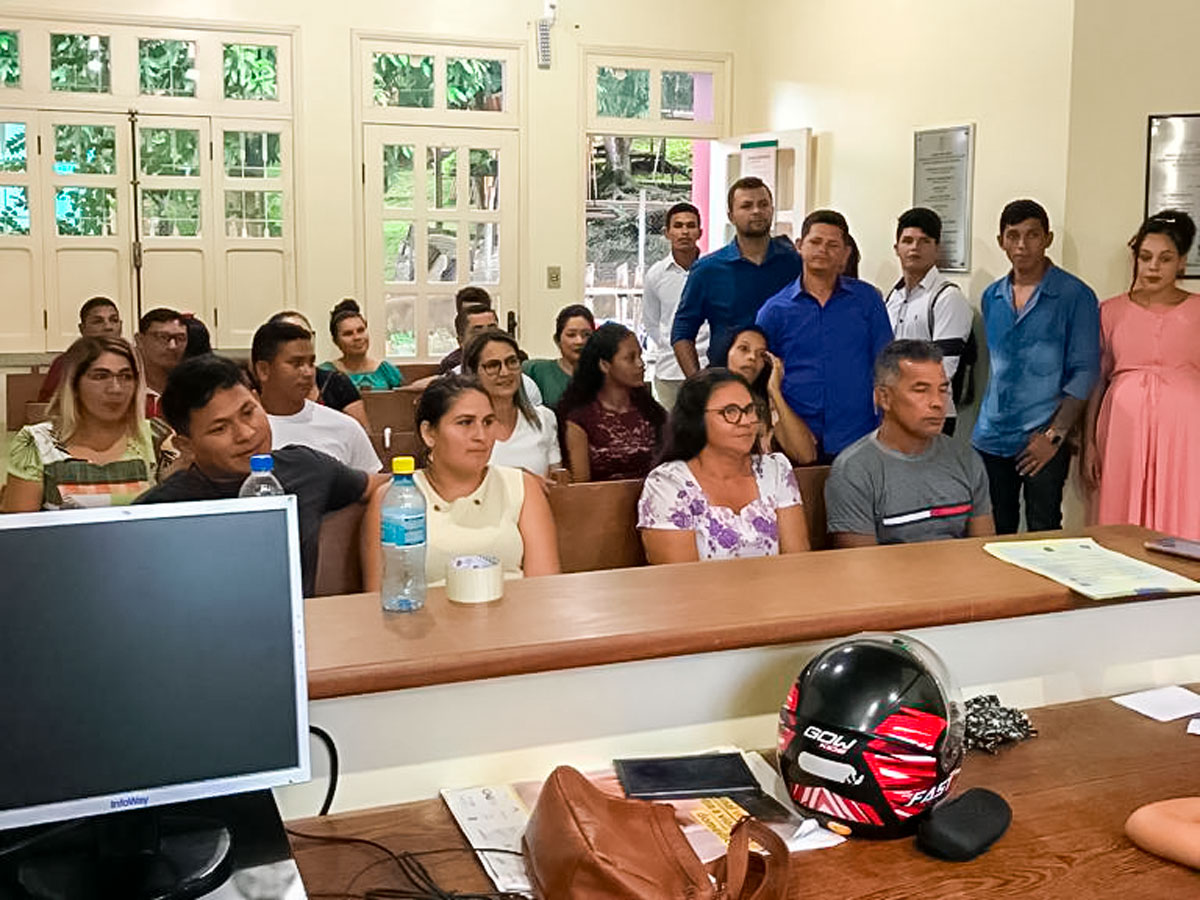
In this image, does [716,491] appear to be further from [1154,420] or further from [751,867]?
[1154,420]

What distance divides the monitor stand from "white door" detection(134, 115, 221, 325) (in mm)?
5436

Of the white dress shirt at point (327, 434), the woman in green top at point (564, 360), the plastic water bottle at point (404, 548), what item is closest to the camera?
the plastic water bottle at point (404, 548)

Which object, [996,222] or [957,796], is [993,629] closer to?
[957,796]

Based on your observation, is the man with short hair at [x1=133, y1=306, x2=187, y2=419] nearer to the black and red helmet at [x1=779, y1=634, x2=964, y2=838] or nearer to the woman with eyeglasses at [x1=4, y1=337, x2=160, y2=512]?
the woman with eyeglasses at [x1=4, y1=337, x2=160, y2=512]

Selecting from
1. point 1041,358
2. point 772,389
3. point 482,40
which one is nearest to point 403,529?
point 772,389

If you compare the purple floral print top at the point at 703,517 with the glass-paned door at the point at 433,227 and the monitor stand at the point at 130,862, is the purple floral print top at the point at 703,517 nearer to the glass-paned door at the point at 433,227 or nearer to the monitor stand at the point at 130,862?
the monitor stand at the point at 130,862

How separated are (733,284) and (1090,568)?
2736mm

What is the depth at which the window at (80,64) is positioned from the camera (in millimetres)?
6059

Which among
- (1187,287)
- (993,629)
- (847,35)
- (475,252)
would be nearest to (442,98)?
(475,252)

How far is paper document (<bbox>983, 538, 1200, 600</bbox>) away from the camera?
6.16 ft

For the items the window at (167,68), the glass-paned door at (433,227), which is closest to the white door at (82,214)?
the window at (167,68)

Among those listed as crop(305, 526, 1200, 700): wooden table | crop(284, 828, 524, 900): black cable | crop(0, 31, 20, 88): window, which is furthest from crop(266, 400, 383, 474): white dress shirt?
crop(0, 31, 20, 88): window

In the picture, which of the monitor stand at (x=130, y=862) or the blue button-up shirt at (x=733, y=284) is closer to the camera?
the monitor stand at (x=130, y=862)

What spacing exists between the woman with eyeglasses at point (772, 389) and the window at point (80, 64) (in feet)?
12.3
